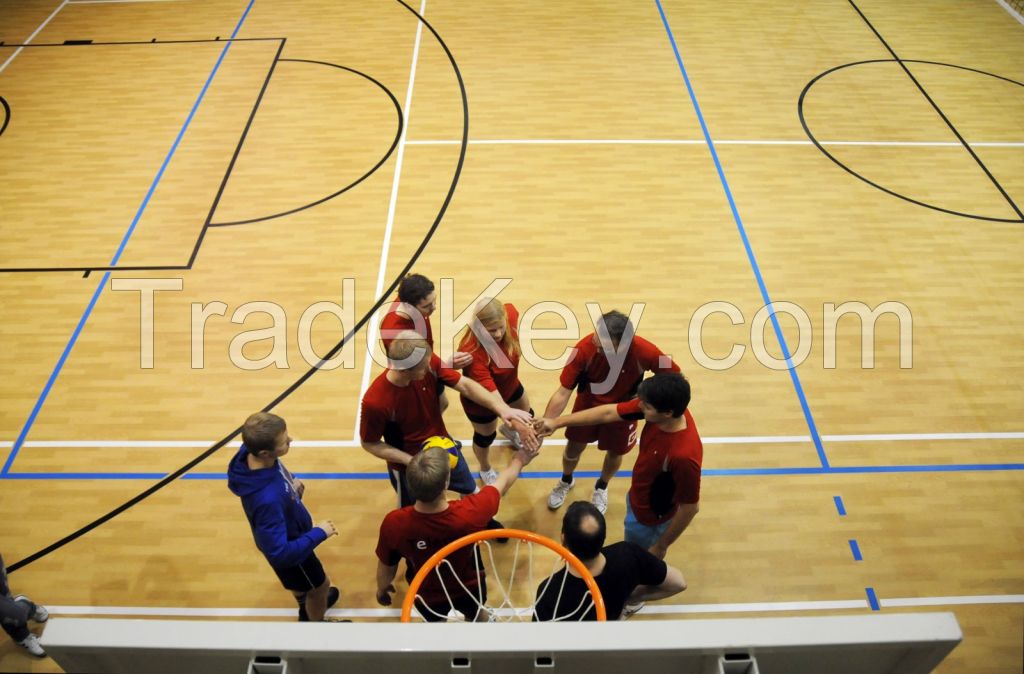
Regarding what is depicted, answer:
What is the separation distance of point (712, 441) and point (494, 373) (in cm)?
213

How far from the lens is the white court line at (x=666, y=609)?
4.90m

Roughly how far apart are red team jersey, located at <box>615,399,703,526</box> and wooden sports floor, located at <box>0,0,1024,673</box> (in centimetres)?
121

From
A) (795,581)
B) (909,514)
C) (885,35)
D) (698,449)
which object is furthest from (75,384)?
(885,35)

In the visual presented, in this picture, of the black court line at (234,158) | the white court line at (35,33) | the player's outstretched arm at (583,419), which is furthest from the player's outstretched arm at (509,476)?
the white court line at (35,33)

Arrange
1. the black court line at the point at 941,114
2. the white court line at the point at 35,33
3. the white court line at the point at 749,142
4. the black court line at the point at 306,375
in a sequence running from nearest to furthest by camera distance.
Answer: the black court line at the point at 306,375
the black court line at the point at 941,114
the white court line at the point at 749,142
the white court line at the point at 35,33

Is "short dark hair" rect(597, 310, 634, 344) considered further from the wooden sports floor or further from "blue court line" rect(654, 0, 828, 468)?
"blue court line" rect(654, 0, 828, 468)

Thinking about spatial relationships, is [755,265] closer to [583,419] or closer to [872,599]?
[872,599]

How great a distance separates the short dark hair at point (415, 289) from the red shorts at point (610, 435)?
1.38 metres

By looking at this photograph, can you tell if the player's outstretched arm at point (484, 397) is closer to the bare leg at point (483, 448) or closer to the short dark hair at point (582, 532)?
the bare leg at point (483, 448)

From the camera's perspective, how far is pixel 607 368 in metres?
4.70

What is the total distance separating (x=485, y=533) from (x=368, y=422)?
43.0 inches

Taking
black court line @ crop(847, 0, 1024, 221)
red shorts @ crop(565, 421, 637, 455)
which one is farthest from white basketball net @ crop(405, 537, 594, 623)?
black court line @ crop(847, 0, 1024, 221)

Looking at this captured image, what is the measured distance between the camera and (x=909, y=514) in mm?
5477

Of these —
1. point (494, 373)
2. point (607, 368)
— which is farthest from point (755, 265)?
point (494, 373)
